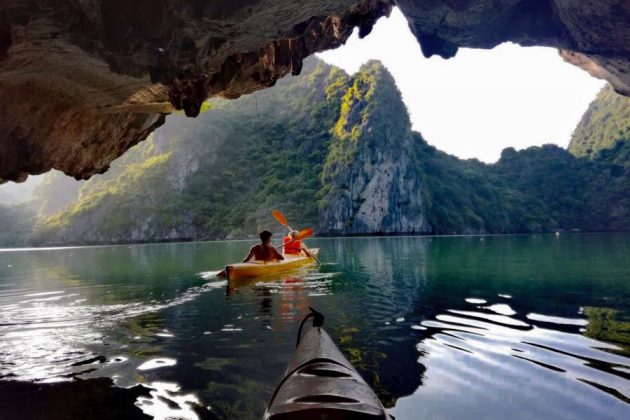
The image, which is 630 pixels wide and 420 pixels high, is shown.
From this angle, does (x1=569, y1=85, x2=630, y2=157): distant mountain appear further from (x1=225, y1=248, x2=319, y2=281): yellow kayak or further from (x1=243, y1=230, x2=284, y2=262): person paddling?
(x1=243, y1=230, x2=284, y2=262): person paddling

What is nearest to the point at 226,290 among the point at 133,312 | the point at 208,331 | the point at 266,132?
the point at 133,312

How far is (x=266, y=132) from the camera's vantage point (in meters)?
120

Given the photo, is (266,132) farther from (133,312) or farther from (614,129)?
(133,312)

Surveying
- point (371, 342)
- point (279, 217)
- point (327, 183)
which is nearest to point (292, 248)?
point (279, 217)

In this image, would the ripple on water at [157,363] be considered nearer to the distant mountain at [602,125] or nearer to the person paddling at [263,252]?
the person paddling at [263,252]

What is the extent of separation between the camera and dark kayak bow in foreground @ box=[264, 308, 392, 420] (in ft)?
8.15

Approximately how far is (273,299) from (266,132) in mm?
112614

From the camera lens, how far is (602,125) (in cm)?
11638

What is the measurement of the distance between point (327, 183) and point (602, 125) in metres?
84.4

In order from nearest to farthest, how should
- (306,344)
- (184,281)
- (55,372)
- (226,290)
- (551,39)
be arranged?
Answer: (306,344)
(55,372)
(226,290)
(184,281)
(551,39)

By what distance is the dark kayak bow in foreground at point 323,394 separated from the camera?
2.48 m

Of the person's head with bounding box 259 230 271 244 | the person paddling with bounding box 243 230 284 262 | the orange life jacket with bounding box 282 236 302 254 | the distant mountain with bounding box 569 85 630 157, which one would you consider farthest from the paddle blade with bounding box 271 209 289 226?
the distant mountain with bounding box 569 85 630 157

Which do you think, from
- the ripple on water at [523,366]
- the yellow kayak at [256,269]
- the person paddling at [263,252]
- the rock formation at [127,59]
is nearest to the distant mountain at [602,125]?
the rock formation at [127,59]

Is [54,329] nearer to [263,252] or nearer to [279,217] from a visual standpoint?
[263,252]
